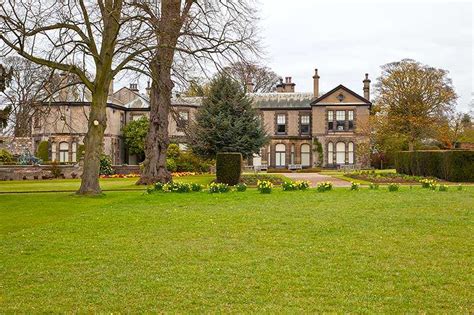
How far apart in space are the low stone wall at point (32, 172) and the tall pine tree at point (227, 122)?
27.1 feet

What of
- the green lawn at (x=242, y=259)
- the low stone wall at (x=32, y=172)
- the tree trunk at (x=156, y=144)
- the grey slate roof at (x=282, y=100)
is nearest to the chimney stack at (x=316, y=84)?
the grey slate roof at (x=282, y=100)

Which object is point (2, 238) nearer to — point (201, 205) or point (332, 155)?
point (201, 205)

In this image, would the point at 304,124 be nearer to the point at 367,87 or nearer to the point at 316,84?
the point at 316,84

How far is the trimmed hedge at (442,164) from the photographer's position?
86.8ft

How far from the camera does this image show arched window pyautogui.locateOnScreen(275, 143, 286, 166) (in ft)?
178

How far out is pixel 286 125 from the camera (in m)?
53.9

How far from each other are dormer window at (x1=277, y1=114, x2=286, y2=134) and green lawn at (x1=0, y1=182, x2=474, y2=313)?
3983cm

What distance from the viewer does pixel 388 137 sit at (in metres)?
46.4

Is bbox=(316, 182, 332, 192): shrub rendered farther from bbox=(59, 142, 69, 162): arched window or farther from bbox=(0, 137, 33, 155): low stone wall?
bbox=(0, 137, 33, 155): low stone wall

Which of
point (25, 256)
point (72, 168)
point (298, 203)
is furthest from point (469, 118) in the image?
point (25, 256)

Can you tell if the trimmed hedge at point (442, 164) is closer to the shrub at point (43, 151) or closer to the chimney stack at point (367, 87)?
the chimney stack at point (367, 87)

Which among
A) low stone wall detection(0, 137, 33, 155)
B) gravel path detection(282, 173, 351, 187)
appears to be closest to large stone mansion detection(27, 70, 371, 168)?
low stone wall detection(0, 137, 33, 155)

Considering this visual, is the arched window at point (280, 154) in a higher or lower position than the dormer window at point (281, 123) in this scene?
lower

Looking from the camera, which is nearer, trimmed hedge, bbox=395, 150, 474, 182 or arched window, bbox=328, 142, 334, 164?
trimmed hedge, bbox=395, 150, 474, 182
